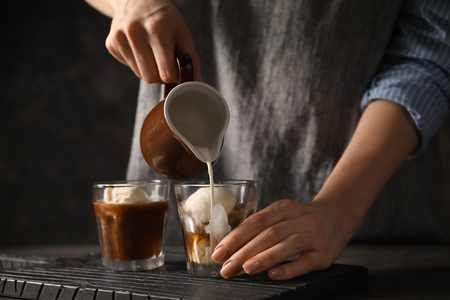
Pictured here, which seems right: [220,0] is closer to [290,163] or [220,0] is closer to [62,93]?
[290,163]

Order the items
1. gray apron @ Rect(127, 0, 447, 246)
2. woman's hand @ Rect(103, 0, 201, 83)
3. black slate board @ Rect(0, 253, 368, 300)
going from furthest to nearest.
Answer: gray apron @ Rect(127, 0, 447, 246) < woman's hand @ Rect(103, 0, 201, 83) < black slate board @ Rect(0, 253, 368, 300)

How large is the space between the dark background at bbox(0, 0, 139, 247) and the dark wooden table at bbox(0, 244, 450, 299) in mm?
1018

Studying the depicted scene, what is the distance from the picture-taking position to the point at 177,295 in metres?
0.76

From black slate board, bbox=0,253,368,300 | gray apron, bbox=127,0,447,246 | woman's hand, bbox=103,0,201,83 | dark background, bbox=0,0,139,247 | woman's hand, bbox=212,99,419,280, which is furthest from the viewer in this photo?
dark background, bbox=0,0,139,247

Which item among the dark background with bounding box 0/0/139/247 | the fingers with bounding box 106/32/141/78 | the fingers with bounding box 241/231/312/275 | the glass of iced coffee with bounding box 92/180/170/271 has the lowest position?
the dark background with bounding box 0/0/139/247

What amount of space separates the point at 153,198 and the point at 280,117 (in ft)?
1.92

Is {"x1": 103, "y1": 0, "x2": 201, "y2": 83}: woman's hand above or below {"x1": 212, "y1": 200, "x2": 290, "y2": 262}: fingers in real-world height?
above

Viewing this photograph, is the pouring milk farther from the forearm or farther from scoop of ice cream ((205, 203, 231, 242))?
the forearm

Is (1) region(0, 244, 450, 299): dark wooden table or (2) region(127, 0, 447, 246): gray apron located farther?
(2) region(127, 0, 447, 246): gray apron

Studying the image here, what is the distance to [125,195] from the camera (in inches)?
40.3

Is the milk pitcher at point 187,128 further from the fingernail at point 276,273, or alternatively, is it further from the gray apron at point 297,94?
the gray apron at point 297,94

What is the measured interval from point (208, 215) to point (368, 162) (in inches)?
16.0

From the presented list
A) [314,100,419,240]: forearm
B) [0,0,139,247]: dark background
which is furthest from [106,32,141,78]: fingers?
[0,0,139,247]: dark background

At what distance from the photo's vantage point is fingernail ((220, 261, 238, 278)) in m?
0.87
